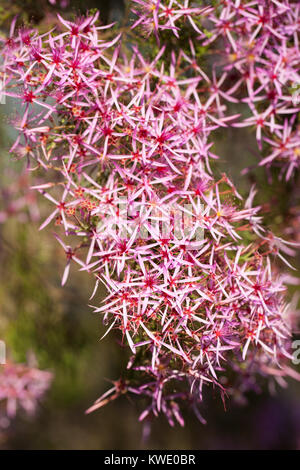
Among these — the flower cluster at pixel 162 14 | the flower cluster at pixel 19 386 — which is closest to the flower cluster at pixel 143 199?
the flower cluster at pixel 162 14

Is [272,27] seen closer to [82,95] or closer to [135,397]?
[82,95]

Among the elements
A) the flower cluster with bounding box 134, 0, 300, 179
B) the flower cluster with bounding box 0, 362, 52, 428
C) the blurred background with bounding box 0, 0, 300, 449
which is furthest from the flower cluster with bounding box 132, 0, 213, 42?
the flower cluster with bounding box 0, 362, 52, 428

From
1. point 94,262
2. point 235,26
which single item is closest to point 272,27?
point 235,26

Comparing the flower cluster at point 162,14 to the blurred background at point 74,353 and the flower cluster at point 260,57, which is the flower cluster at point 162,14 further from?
the blurred background at point 74,353

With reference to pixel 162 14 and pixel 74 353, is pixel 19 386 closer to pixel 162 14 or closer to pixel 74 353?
pixel 74 353

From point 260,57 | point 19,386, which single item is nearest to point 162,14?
point 260,57
